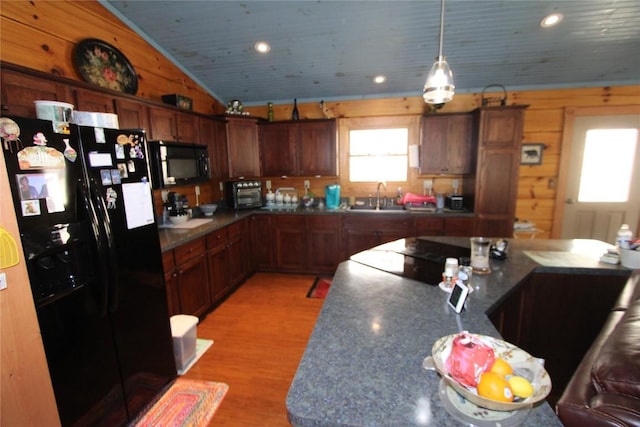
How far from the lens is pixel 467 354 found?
2.67 ft

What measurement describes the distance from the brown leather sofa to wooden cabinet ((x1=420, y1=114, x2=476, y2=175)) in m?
3.00

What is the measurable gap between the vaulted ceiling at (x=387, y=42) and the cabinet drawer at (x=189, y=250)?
6.77ft

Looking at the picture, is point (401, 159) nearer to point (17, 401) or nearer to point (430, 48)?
point (430, 48)

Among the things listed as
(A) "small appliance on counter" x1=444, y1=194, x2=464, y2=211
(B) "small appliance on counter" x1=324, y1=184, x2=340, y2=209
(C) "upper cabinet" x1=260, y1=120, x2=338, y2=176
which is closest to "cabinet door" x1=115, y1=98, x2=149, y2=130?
(C) "upper cabinet" x1=260, y1=120, x2=338, y2=176

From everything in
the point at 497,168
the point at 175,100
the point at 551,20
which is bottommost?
the point at 497,168

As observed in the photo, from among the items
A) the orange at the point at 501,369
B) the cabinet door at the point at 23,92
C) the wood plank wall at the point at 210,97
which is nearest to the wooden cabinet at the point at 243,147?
the wood plank wall at the point at 210,97

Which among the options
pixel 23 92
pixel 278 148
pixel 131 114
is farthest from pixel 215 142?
pixel 23 92

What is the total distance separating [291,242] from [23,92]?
9.26ft

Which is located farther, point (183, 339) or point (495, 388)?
point (183, 339)

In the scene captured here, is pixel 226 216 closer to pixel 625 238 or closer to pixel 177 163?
pixel 177 163

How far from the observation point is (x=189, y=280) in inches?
104

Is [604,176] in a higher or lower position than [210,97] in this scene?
lower

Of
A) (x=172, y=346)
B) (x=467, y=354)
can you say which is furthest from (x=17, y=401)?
(x=467, y=354)

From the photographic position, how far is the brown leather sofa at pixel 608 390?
29.3 inches
